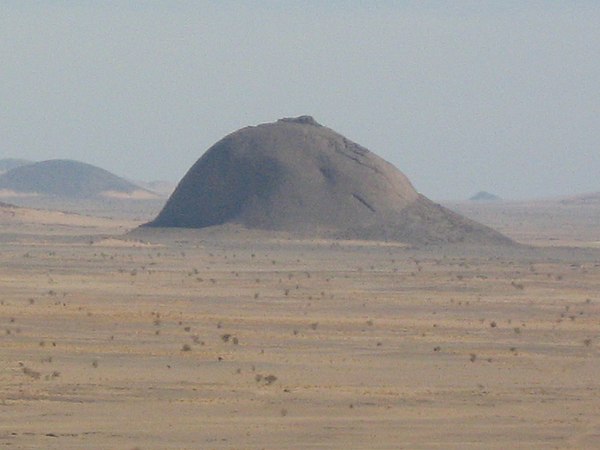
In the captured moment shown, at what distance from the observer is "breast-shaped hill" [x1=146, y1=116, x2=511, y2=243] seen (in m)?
82.3

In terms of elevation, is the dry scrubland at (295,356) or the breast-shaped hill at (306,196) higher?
the breast-shaped hill at (306,196)

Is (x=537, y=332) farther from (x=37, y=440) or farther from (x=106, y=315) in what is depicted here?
(x=37, y=440)

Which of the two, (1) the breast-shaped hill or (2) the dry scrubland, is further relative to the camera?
(1) the breast-shaped hill

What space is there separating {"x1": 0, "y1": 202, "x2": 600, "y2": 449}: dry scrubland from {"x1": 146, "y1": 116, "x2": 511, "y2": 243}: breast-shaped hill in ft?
61.7

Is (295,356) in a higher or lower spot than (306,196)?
lower

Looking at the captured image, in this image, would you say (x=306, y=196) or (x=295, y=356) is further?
(x=306, y=196)

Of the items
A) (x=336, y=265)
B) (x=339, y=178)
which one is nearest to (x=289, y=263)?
(x=336, y=265)

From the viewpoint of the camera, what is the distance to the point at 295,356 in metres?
30.0

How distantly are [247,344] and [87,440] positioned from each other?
12.5 metres

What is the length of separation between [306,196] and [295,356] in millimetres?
53475

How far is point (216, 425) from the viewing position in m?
21.2

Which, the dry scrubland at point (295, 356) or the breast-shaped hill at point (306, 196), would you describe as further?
the breast-shaped hill at point (306, 196)

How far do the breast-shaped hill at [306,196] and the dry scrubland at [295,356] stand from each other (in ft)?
61.7

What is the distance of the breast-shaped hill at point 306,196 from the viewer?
82.3 m
